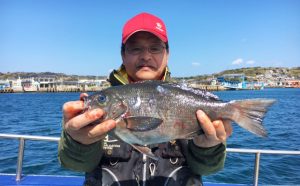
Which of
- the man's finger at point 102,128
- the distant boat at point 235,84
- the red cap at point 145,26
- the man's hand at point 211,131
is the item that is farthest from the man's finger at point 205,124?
the distant boat at point 235,84

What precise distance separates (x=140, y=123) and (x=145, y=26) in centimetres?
111

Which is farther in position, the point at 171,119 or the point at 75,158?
the point at 75,158

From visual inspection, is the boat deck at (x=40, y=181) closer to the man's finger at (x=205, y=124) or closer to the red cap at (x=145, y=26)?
the man's finger at (x=205, y=124)

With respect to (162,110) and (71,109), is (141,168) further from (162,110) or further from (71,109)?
(71,109)

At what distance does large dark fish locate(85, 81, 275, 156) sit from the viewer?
256 centimetres

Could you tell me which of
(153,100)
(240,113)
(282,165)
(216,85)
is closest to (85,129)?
(153,100)

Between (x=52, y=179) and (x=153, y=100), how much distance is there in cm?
382

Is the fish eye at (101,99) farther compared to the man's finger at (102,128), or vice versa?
the fish eye at (101,99)

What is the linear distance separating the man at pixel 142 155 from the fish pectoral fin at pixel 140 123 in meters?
0.35

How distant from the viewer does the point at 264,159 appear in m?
12.3

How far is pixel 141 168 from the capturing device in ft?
9.94

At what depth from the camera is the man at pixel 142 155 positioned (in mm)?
2783

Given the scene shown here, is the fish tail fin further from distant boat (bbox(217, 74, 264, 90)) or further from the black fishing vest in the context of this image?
distant boat (bbox(217, 74, 264, 90))

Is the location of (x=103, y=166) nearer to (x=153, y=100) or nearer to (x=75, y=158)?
(x=75, y=158)
